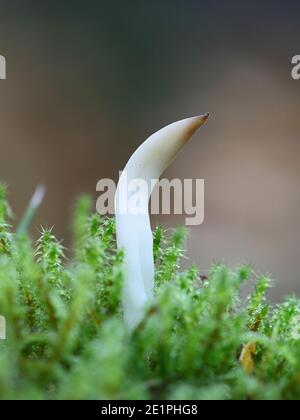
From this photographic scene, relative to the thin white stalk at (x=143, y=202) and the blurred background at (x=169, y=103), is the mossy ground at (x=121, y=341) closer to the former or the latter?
the thin white stalk at (x=143, y=202)

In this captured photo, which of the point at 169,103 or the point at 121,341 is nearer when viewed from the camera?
the point at 121,341

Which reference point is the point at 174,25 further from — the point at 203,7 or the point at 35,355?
the point at 35,355

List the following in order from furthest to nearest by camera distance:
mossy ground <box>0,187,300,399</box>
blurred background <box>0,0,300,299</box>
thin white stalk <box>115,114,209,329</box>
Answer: blurred background <box>0,0,300,299</box>, thin white stalk <box>115,114,209,329</box>, mossy ground <box>0,187,300,399</box>

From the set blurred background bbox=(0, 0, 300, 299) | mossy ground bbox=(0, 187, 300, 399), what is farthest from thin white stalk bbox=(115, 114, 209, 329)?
blurred background bbox=(0, 0, 300, 299)

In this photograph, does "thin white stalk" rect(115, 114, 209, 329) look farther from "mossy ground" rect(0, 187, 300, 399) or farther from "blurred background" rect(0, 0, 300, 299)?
"blurred background" rect(0, 0, 300, 299)

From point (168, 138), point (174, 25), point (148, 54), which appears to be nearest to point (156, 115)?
point (148, 54)

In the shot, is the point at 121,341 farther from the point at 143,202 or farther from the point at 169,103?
the point at 169,103

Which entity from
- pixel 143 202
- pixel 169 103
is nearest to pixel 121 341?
pixel 143 202
